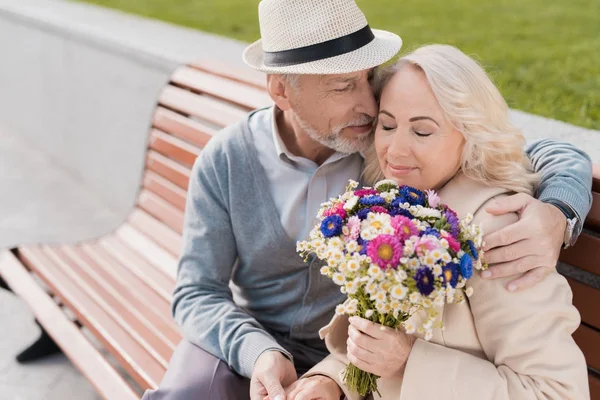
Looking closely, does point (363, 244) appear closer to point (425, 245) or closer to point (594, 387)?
point (425, 245)

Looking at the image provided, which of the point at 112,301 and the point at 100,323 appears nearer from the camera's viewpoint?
the point at 100,323

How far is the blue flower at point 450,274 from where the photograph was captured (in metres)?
1.95

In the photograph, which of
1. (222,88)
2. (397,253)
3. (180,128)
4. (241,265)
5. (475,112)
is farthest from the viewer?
Answer: (180,128)

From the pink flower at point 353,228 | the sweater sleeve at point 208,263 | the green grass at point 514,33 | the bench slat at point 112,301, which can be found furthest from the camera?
the green grass at point 514,33

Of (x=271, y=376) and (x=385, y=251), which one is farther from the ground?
(x=385, y=251)

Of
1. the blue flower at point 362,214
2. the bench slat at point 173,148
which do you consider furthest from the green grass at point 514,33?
the blue flower at point 362,214

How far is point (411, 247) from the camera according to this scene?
195 cm

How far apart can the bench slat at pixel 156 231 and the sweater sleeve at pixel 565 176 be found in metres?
2.10

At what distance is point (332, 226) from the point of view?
2.10 m

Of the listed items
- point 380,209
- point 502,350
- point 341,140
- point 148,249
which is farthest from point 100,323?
point 502,350

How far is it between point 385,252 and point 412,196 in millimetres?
291

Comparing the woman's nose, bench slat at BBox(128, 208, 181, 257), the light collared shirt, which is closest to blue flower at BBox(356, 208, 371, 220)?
the woman's nose

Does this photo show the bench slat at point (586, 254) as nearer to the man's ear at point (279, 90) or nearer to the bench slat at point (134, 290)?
the man's ear at point (279, 90)

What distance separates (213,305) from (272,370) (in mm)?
437
